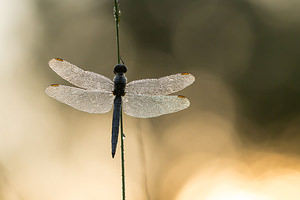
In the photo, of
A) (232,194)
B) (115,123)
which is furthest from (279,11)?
(115,123)

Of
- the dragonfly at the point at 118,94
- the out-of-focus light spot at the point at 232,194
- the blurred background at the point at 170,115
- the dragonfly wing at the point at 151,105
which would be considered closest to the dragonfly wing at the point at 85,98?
the dragonfly at the point at 118,94

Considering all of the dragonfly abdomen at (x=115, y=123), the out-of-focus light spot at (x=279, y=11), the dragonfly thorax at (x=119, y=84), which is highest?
the out-of-focus light spot at (x=279, y=11)

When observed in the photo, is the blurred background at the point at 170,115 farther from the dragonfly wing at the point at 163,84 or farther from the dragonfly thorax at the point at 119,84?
the dragonfly thorax at the point at 119,84

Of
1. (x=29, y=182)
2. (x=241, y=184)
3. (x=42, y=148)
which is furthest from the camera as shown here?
(x=42, y=148)

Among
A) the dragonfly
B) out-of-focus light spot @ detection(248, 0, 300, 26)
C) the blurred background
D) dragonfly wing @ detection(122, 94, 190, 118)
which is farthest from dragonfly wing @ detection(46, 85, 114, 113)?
out-of-focus light spot @ detection(248, 0, 300, 26)

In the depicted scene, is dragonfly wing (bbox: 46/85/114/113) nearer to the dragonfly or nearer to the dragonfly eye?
the dragonfly

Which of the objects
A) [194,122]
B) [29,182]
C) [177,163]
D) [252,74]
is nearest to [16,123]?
[29,182]

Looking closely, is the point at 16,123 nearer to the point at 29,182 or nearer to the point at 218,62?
the point at 29,182
